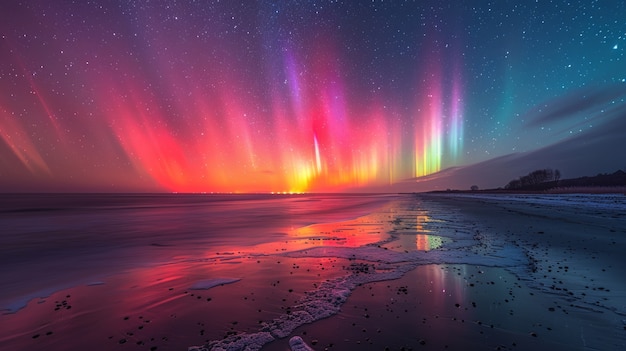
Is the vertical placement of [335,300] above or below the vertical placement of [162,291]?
above

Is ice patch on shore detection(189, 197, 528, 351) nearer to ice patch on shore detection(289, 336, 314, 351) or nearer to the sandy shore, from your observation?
ice patch on shore detection(289, 336, 314, 351)

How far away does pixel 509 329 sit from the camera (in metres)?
5.40

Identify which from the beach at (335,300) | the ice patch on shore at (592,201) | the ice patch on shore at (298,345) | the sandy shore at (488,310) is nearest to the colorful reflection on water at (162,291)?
the beach at (335,300)

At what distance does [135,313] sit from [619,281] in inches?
520

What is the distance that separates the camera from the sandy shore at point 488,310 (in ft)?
16.5

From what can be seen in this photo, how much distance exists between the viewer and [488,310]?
629 centimetres

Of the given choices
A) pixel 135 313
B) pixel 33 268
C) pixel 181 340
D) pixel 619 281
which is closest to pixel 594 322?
pixel 619 281

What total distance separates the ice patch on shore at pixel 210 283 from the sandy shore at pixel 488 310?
4.09m

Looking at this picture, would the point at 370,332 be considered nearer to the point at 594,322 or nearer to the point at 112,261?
the point at 594,322

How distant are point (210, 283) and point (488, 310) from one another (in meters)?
7.71

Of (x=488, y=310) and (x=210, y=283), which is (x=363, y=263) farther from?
(x=210, y=283)

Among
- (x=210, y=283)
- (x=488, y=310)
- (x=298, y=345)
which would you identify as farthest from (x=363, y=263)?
(x=298, y=345)

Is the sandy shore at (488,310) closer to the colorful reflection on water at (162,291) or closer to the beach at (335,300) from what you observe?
the beach at (335,300)

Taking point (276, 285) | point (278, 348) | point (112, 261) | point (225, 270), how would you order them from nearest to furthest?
point (278, 348)
point (276, 285)
point (225, 270)
point (112, 261)
